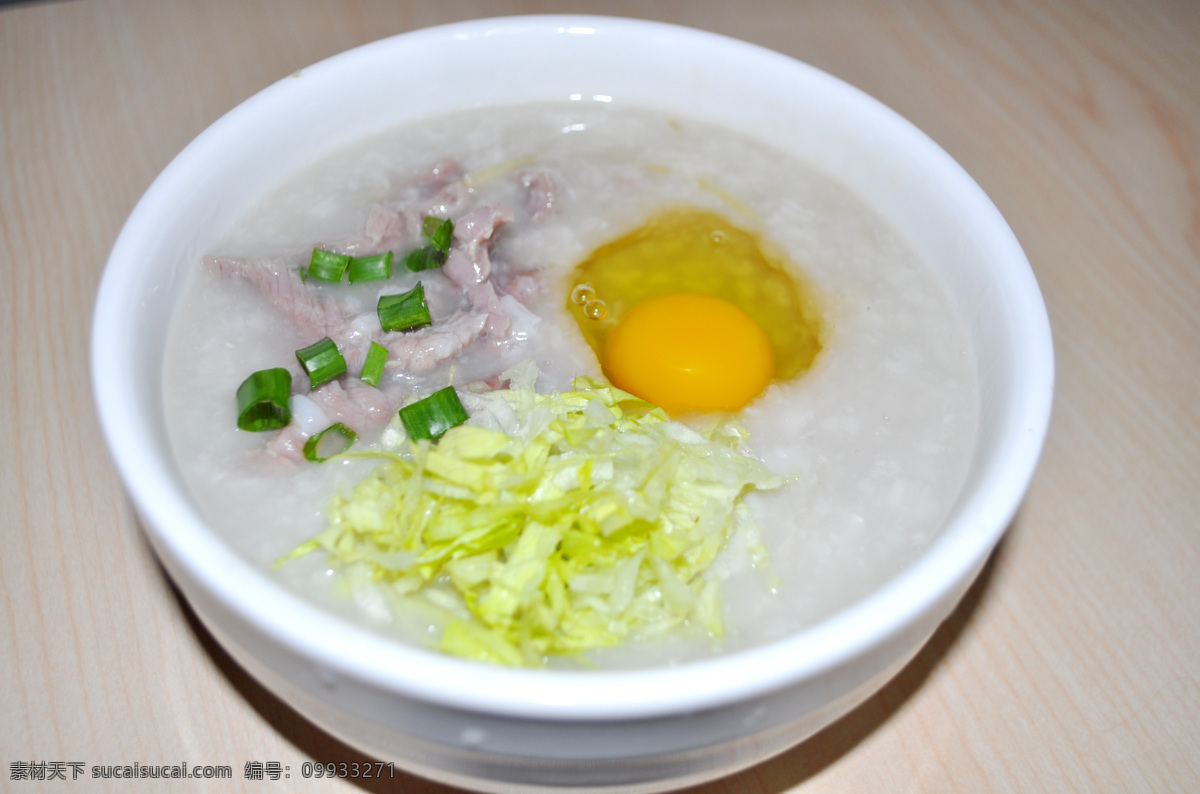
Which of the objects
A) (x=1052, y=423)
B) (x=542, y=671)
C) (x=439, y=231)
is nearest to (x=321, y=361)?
(x=439, y=231)

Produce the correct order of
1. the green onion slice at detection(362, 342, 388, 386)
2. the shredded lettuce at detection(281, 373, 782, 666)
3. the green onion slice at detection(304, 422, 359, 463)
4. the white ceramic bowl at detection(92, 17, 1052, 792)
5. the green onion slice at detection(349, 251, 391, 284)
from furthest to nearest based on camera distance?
the green onion slice at detection(349, 251, 391, 284)
the green onion slice at detection(362, 342, 388, 386)
the green onion slice at detection(304, 422, 359, 463)
the shredded lettuce at detection(281, 373, 782, 666)
the white ceramic bowl at detection(92, 17, 1052, 792)

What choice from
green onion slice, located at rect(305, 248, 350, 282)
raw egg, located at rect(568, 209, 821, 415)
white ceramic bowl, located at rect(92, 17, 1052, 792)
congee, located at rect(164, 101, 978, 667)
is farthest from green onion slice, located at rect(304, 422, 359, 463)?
raw egg, located at rect(568, 209, 821, 415)

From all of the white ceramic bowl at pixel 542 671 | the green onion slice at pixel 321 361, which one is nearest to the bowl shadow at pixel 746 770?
the white ceramic bowl at pixel 542 671

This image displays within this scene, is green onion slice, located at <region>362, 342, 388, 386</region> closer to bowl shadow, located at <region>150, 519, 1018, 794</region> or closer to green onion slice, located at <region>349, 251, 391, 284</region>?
green onion slice, located at <region>349, 251, 391, 284</region>

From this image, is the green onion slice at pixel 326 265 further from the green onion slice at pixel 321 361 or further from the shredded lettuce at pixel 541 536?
the shredded lettuce at pixel 541 536

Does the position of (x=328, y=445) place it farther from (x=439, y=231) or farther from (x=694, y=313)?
(x=694, y=313)
